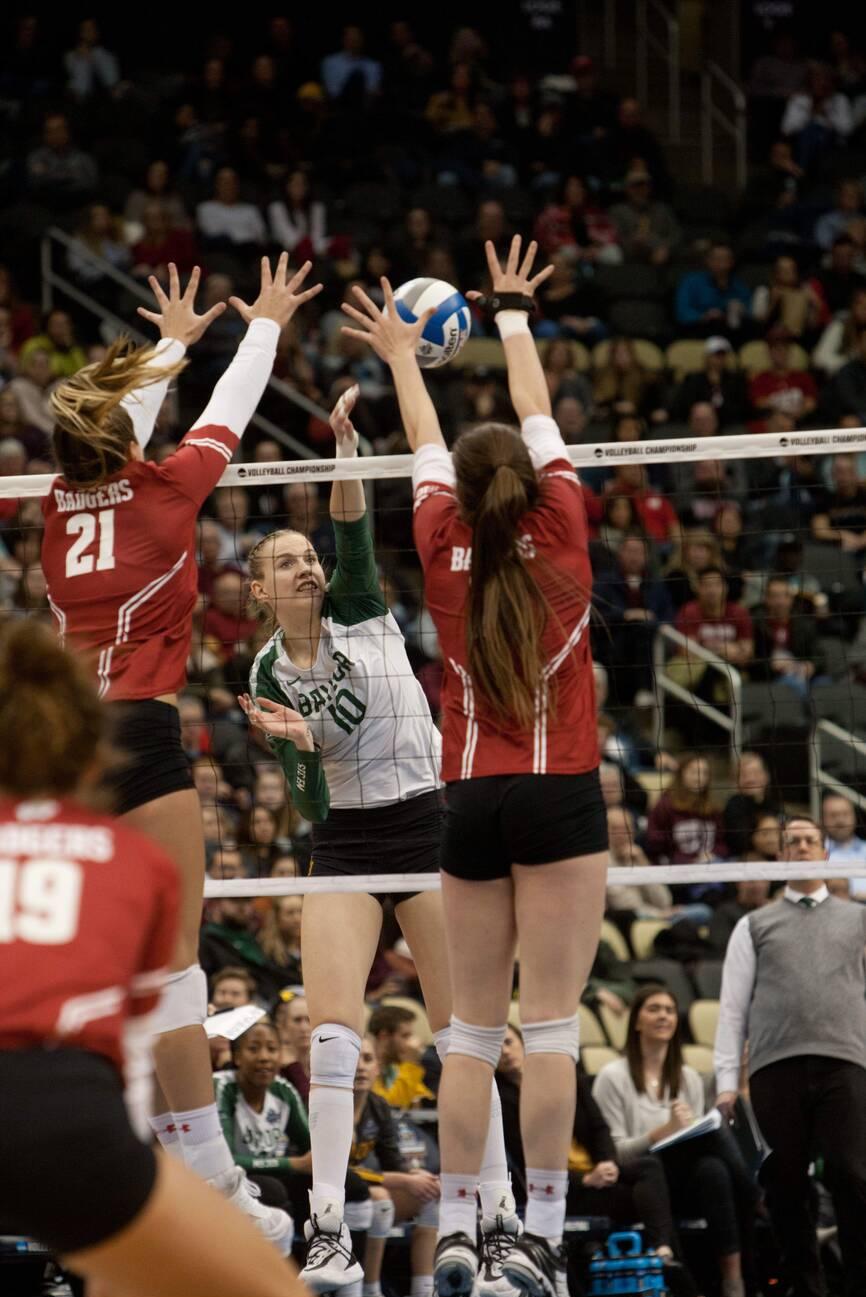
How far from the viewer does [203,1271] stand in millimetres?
Answer: 3590

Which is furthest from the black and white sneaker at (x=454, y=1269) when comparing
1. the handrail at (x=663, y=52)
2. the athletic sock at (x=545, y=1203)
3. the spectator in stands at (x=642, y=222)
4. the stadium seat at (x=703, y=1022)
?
the handrail at (x=663, y=52)

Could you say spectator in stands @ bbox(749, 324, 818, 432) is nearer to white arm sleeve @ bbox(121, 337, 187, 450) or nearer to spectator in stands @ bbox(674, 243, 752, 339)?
spectator in stands @ bbox(674, 243, 752, 339)

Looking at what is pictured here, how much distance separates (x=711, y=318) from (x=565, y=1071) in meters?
13.2

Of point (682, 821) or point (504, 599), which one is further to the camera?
point (682, 821)

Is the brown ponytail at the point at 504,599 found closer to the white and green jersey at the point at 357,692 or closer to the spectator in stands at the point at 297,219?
the white and green jersey at the point at 357,692

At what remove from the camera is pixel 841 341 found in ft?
57.6

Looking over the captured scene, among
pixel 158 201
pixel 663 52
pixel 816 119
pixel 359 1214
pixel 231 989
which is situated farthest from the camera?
pixel 663 52

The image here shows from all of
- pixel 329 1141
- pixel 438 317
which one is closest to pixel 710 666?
pixel 438 317

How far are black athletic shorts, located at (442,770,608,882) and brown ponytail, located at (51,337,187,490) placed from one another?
5.05 ft

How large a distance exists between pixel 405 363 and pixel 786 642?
8429 millimetres

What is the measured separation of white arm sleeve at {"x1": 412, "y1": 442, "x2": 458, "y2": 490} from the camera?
574 cm

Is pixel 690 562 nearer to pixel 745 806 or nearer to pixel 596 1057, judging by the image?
pixel 745 806

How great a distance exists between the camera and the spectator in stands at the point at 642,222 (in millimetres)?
18500

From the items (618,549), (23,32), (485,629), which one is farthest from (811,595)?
(23,32)
